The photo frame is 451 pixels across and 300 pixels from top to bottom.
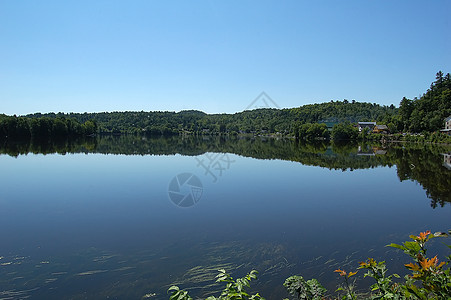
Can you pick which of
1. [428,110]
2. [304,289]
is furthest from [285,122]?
[304,289]

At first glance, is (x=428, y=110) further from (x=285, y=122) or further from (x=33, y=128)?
(x=33, y=128)

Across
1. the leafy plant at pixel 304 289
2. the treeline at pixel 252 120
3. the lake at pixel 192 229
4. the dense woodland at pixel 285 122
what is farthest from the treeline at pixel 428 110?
the leafy plant at pixel 304 289

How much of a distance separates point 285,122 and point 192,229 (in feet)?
443

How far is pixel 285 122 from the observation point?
143m

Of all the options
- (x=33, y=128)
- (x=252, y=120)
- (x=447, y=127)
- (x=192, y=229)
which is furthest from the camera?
(x=252, y=120)

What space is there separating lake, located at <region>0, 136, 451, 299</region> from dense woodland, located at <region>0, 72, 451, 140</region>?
226 ft

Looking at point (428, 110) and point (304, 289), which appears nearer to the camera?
point (304, 289)

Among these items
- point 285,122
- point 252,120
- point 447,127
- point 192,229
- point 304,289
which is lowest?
point 192,229

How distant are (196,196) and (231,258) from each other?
29.3 feet

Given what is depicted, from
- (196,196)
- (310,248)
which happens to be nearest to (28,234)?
(196,196)

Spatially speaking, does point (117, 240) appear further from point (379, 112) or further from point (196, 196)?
point (379, 112)

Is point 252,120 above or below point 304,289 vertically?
above

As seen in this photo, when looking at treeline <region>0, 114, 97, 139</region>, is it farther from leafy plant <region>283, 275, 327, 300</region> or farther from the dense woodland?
leafy plant <region>283, 275, 327, 300</region>

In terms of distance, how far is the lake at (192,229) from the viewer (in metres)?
8.54
